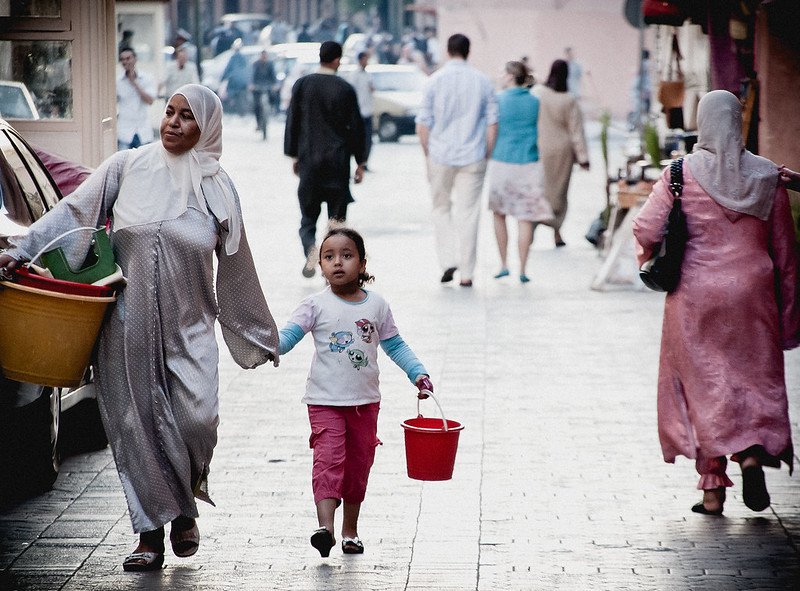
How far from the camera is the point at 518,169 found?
13.2m

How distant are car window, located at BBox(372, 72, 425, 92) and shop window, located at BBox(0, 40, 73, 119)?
24.2 metres

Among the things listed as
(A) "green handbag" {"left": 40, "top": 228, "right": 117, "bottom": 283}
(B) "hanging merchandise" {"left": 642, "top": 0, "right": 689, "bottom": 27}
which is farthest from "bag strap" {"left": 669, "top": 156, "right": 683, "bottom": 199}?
(B) "hanging merchandise" {"left": 642, "top": 0, "right": 689, "bottom": 27}

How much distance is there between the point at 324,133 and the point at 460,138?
1125mm

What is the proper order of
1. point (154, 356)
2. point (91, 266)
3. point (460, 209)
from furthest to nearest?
point (460, 209)
point (154, 356)
point (91, 266)

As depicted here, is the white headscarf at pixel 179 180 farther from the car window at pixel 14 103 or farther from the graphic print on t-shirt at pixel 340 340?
the car window at pixel 14 103

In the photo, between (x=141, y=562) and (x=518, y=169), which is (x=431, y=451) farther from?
(x=518, y=169)

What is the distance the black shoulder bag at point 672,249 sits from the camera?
6.18 m

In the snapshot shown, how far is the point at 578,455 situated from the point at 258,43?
47.4m

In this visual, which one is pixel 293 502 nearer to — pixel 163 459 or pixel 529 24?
pixel 163 459

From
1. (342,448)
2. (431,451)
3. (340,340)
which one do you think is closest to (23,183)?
(340,340)

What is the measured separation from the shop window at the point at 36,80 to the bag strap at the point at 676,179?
15.6ft

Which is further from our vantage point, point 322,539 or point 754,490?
point 754,490

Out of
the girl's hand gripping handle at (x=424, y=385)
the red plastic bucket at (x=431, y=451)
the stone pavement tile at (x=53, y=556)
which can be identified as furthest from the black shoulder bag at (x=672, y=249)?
the stone pavement tile at (x=53, y=556)

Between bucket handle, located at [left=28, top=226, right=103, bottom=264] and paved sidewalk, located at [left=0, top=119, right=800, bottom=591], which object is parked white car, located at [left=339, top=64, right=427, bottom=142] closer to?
paved sidewalk, located at [left=0, top=119, right=800, bottom=591]
